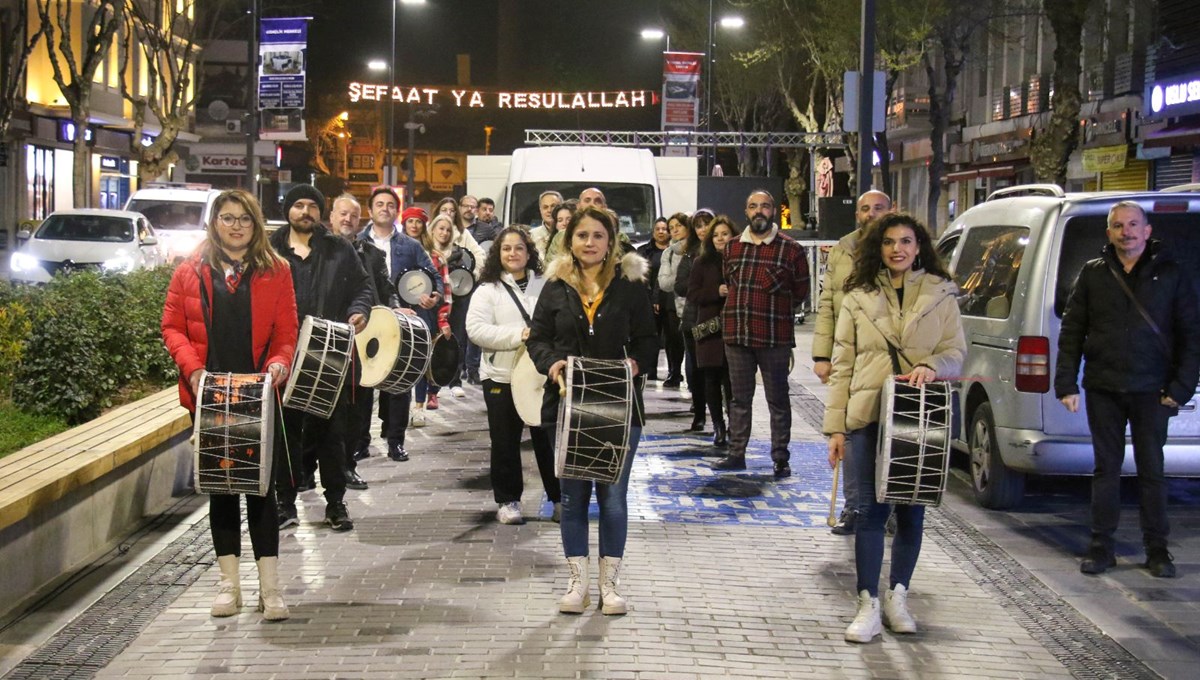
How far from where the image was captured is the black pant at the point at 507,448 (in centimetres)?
866

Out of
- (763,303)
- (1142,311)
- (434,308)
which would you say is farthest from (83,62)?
(1142,311)

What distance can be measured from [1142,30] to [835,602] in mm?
27253

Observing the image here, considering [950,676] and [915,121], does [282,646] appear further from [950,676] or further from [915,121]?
[915,121]

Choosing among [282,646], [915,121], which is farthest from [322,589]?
[915,121]

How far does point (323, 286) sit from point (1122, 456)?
430 centimetres

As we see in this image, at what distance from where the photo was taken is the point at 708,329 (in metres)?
11.3

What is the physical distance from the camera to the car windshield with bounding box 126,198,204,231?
27.3 m

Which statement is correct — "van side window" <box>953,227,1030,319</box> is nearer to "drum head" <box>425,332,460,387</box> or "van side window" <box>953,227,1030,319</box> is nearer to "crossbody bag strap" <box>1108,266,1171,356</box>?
"crossbody bag strap" <box>1108,266,1171,356</box>

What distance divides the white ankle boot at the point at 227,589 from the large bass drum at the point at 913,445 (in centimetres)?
278

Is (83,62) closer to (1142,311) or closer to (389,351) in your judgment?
(389,351)

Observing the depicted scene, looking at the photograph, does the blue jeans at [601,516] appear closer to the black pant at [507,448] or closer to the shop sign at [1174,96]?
the black pant at [507,448]

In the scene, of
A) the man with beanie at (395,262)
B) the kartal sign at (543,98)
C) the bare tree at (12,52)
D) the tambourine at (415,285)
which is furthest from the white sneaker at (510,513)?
the kartal sign at (543,98)

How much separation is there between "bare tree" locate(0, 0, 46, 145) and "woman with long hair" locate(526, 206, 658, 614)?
1224 inches

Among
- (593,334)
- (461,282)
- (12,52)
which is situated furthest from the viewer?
(12,52)
